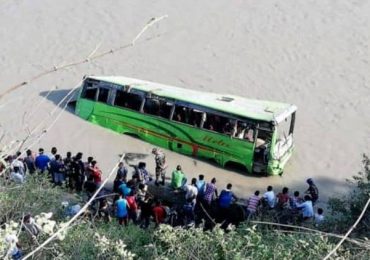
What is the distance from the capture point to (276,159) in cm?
1518

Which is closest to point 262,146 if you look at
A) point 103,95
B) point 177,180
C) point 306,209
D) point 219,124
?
point 219,124

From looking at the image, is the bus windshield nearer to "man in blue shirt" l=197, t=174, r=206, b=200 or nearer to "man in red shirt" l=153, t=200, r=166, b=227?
"man in blue shirt" l=197, t=174, r=206, b=200

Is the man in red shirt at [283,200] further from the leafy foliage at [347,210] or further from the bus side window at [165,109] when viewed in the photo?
the bus side window at [165,109]

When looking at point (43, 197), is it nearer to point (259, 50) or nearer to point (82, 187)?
point (82, 187)

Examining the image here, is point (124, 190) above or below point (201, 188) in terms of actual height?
below

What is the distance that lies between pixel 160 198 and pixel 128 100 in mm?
3292

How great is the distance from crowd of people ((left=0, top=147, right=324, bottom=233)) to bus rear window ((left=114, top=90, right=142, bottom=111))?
2113 mm

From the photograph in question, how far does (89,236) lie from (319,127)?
10099 millimetres

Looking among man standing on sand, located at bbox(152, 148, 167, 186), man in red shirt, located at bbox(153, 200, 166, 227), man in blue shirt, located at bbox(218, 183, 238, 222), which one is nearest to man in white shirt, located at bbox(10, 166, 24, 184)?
man in red shirt, located at bbox(153, 200, 166, 227)

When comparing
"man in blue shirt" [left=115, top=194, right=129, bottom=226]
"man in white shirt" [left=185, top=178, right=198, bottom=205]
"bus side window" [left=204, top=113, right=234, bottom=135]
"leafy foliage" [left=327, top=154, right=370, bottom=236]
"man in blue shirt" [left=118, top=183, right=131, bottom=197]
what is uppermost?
"bus side window" [left=204, top=113, right=234, bottom=135]

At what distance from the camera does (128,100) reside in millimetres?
16766

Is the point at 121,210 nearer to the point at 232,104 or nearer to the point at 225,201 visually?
the point at 225,201

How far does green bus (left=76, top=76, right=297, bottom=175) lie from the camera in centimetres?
1519

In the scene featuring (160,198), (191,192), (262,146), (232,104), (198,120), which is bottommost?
(160,198)
